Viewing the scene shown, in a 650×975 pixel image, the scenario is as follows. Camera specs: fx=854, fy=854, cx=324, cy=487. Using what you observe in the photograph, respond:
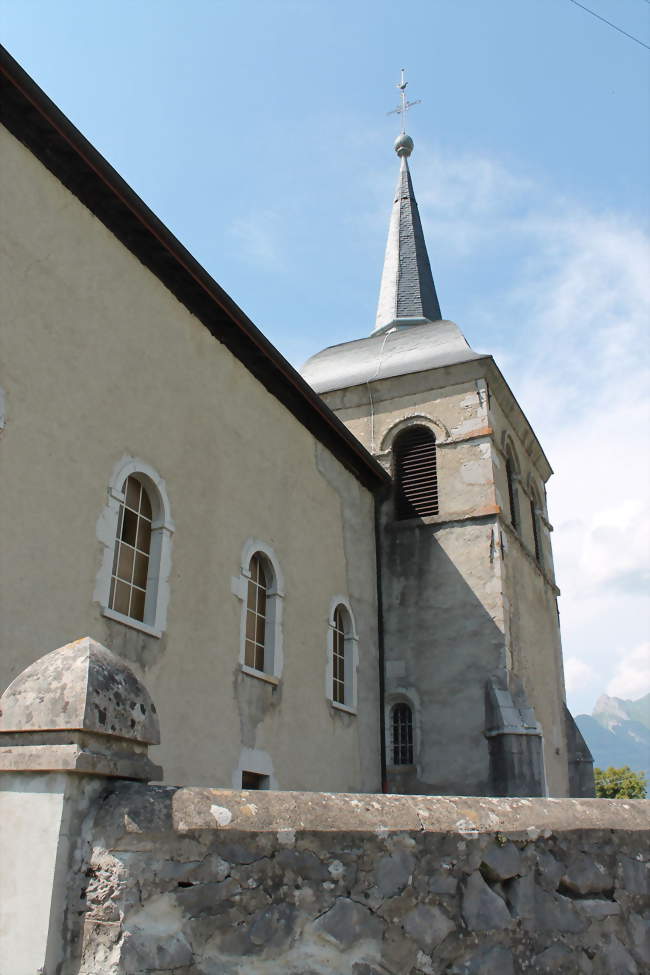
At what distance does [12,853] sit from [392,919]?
1375 mm

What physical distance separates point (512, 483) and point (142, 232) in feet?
29.1

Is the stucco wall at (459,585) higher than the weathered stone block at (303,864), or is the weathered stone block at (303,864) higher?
the stucco wall at (459,585)

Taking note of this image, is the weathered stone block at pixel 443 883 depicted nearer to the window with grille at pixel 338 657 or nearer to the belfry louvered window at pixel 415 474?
the window with grille at pixel 338 657

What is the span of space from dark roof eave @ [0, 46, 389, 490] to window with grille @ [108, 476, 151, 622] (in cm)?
242

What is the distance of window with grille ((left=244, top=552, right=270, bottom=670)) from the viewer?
9.49 meters

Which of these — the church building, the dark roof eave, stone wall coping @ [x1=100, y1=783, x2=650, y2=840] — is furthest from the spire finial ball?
stone wall coping @ [x1=100, y1=783, x2=650, y2=840]

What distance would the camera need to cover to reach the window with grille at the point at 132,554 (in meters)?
7.54

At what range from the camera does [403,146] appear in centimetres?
2322

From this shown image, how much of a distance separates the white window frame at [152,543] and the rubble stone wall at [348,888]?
4.28 m

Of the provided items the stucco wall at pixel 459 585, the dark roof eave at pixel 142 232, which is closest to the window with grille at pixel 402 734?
the stucco wall at pixel 459 585

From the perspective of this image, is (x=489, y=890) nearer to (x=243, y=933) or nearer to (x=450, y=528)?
(x=243, y=933)

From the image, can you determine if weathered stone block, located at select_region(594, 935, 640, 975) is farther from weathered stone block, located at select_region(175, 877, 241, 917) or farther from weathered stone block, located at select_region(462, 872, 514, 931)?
weathered stone block, located at select_region(175, 877, 241, 917)

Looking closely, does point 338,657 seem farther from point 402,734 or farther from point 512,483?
point 512,483

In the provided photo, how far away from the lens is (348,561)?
1238 cm
